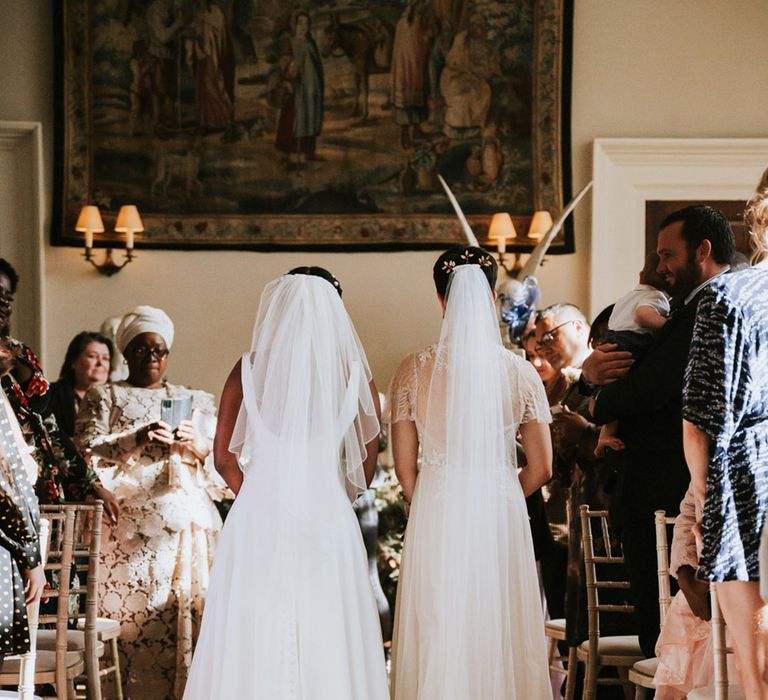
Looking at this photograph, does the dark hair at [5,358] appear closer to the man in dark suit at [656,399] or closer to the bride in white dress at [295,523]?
the bride in white dress at [295,523]

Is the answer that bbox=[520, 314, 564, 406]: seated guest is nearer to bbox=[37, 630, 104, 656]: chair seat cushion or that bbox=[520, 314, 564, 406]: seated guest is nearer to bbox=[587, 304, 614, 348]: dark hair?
bbox=[587, 304, 614, 348]: dark hair

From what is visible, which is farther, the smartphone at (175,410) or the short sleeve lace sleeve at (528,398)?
the smartphone at (175,410)

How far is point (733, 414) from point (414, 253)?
6.18 m

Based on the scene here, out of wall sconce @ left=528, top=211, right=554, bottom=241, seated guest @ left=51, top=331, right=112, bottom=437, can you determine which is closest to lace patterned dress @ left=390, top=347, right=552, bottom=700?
seated guest @ left=51, top=331, right=112, bottom=437

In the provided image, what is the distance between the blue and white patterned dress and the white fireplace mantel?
234 inches

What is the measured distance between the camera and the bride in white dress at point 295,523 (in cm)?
384

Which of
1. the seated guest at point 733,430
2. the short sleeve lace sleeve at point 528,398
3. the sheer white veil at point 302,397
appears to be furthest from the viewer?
the short sleeve lace sleeve at point 528,398

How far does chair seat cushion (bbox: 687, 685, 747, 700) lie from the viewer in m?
3.04

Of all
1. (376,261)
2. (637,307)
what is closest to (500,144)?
(376,261)

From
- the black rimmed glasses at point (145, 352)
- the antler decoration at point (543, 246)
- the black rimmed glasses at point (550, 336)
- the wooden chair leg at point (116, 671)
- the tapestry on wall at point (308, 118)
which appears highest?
the tapestry on wall at point (308, 118)

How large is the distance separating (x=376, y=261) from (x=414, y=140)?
0.96 m

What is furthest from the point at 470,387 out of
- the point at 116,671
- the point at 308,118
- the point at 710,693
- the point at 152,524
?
the point at 308,118

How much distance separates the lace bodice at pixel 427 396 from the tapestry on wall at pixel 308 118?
4445 mm

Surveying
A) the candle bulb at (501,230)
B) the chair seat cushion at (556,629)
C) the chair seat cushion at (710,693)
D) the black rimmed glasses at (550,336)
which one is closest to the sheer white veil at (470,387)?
the chair seat cushion at (556,629)
